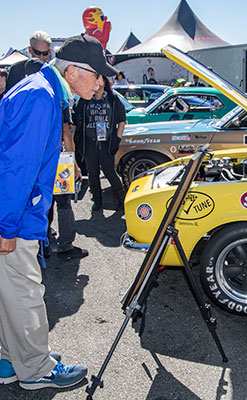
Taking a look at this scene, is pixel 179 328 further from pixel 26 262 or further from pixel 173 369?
pixel 26 262

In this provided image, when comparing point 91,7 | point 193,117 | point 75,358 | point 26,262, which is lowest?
point 75,358

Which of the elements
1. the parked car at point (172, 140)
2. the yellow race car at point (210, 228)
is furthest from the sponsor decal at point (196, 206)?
the parked car at point (172, 140)

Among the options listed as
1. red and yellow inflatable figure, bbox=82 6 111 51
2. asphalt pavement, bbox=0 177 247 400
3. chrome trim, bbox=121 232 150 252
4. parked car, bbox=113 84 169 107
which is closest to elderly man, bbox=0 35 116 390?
asphalt pavement, bbox=0 177 247 400

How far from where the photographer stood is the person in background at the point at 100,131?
5.60m

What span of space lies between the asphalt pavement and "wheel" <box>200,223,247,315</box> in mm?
181

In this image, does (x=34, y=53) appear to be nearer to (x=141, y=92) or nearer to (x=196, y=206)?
(x=196, y=206)

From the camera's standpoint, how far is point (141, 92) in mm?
10383

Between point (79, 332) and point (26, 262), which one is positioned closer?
point (26, 262)

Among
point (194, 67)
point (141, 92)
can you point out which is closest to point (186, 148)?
point (194, 67)

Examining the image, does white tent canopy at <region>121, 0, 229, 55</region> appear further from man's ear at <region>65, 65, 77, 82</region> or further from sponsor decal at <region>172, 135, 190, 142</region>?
man's ear at <region>65, 65, 77, 82</region>

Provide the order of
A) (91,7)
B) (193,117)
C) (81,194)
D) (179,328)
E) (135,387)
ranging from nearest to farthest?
(135,387)
(179,328)
(81,194)
(193,117)
(91,7)

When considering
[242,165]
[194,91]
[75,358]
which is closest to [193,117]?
[194,91]

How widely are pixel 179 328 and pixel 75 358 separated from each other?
79cm

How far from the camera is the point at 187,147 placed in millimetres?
5945
